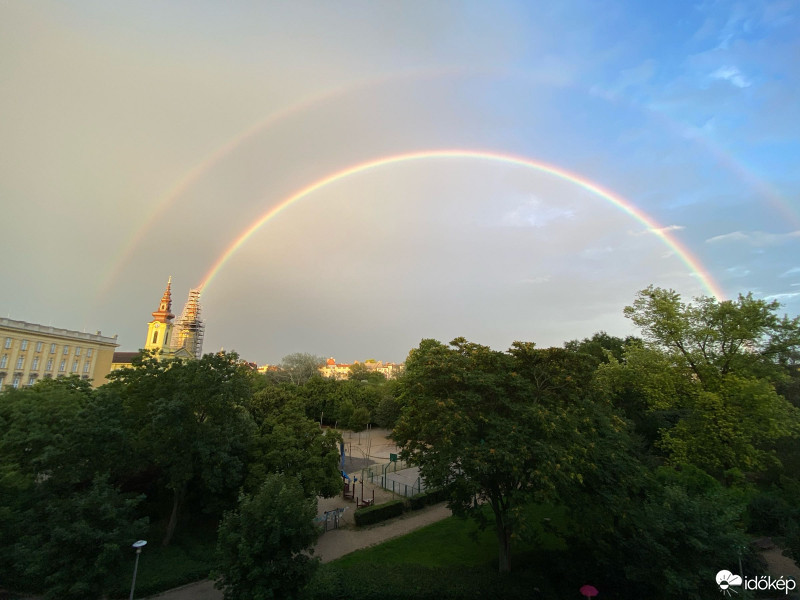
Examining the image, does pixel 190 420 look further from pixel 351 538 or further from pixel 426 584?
pixel 426 584

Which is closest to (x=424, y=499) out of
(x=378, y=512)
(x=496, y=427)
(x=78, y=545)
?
(x=378, y=512)

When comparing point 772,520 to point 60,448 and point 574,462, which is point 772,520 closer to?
point 574,462

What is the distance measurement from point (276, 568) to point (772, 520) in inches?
845

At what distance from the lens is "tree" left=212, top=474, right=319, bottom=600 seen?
983cm

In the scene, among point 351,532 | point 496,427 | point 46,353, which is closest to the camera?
point 496,427

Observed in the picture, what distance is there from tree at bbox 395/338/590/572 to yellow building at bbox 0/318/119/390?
57.0 metres

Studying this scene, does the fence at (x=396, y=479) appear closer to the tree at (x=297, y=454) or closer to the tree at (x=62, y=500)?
the tree at (x=297, y=454)

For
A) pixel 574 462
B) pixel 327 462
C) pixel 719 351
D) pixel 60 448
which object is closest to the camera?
pixel 574 462

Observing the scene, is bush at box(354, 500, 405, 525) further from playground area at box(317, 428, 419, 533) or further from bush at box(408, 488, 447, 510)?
bush at box(408, 488, 447, 510)

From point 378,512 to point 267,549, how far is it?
1259 cm

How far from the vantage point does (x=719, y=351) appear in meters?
21.2

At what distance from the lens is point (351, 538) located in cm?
1897

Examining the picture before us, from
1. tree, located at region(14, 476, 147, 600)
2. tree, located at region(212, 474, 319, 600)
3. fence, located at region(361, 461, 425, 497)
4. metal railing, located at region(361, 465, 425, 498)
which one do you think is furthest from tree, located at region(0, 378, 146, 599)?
fence, located at region(361, 461, 425, 497)

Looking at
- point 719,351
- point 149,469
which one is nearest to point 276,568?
point 149,469
